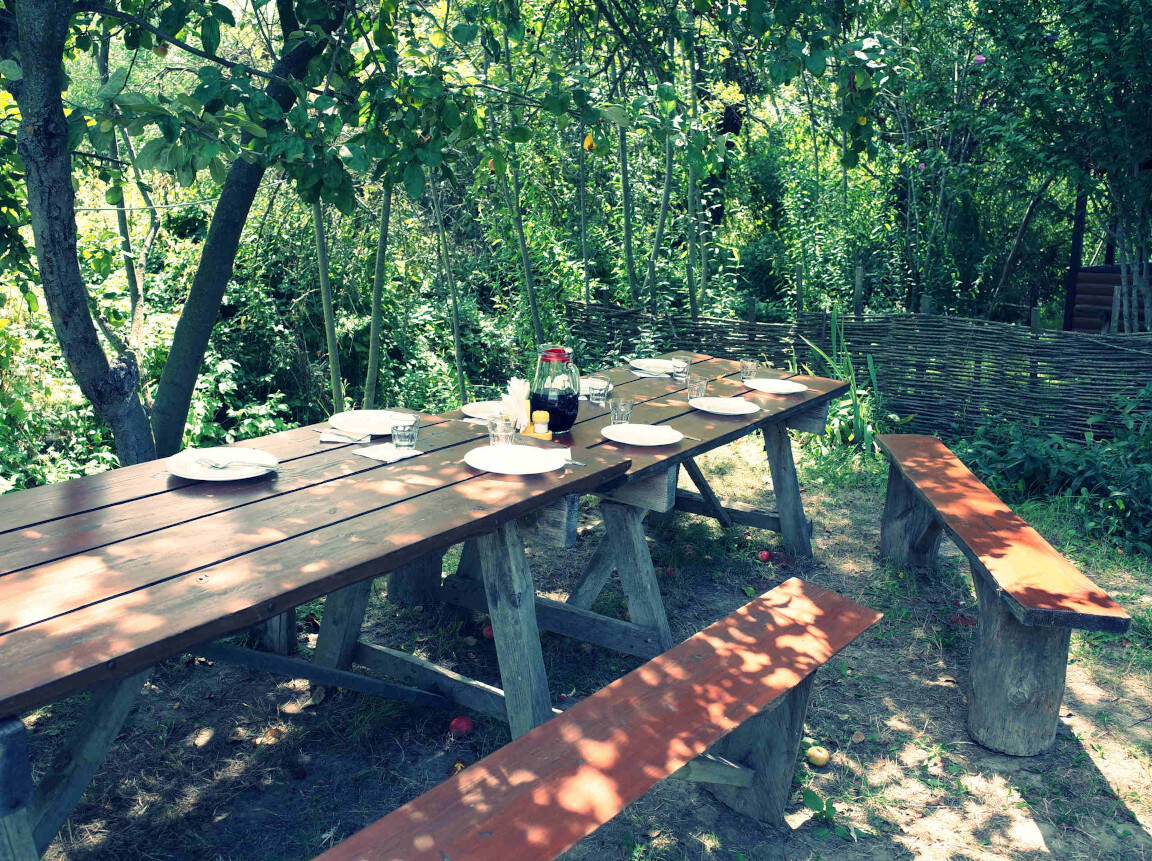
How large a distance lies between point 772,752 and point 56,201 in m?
2.44

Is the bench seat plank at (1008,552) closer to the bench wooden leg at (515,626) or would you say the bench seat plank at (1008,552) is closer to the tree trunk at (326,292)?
the bench wooden leg at (515,626)

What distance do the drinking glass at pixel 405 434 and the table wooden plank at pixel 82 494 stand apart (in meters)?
0.30

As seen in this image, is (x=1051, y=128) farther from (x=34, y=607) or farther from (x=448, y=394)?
(x=34, y=607)

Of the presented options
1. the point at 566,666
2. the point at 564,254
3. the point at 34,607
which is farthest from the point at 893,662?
the point at 564,254

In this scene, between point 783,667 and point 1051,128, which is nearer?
point 783,667

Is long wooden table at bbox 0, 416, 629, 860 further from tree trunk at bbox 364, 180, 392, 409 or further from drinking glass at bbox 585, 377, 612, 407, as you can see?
tree trunk at bbox 364, 180, 392, 409

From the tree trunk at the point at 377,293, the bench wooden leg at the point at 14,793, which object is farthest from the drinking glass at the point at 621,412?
the bench wooden leg at the point at 14,793

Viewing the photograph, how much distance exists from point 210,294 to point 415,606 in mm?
1305

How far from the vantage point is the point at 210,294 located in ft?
10.7

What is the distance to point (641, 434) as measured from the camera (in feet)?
9.57

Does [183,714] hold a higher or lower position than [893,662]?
higher

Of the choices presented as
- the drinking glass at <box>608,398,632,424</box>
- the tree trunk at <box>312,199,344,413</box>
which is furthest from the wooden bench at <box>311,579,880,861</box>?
the tree trunk at <box>312,199,344,413</box>

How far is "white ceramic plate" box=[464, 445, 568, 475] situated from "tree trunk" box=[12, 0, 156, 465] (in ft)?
3.89

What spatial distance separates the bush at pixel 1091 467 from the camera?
4.26m
